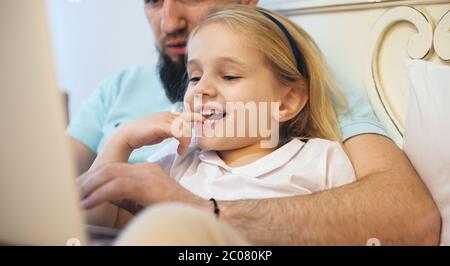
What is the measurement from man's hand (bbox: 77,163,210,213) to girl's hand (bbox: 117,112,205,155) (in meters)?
0.11

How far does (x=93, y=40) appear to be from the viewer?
54.1 inches

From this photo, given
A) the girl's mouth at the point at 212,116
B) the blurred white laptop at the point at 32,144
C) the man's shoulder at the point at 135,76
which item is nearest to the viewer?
the blurred white laptop at the point at 32,144

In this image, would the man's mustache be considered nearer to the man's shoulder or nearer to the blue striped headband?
the man's shoulder

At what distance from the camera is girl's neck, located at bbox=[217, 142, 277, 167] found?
1.27 meters

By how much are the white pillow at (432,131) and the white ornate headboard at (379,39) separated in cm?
4

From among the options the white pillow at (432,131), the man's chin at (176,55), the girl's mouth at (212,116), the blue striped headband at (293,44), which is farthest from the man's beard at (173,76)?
the white pillow at (432,131)

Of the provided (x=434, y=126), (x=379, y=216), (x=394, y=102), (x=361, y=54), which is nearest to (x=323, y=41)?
(x=361, y=54)

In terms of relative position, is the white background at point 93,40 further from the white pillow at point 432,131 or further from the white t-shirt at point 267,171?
the white pillow at point 432,131

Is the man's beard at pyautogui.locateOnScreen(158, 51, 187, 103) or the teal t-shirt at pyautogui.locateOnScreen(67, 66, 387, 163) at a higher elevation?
the man's beard at pyautogui.locateOnScreen(158, 51, 187, 103)

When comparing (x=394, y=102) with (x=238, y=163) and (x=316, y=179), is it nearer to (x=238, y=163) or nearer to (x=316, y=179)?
(x=316, y=179)

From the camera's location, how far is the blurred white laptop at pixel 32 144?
1.04 metres

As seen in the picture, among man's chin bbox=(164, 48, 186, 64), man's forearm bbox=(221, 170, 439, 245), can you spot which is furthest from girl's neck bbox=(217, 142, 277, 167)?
man's chin bbox=(164, 48, 186, 64)

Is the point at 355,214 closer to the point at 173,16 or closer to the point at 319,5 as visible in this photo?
the point at 319,5

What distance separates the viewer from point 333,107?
4.40 ft
